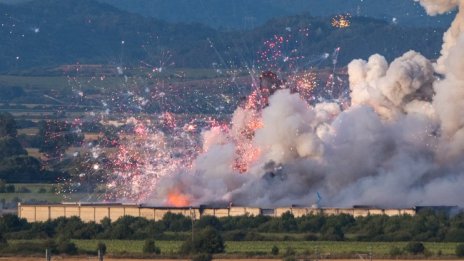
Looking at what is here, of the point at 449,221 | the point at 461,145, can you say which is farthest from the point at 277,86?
the point at 449,221

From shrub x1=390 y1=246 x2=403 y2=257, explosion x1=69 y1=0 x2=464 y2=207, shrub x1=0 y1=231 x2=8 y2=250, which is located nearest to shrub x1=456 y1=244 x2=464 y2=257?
shrub x1=390 y1=246 x2=403 y2=257

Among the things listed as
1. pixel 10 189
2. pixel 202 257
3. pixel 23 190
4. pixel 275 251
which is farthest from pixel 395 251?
pixel 10 189

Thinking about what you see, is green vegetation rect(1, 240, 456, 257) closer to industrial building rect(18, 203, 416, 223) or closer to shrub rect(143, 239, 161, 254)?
shrub rect(143, 239, 161, 254)

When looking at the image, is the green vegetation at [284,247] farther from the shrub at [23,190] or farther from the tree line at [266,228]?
the shrub at [23,190]

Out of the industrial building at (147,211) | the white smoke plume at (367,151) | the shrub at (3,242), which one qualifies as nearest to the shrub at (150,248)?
the shrub at (3,242)

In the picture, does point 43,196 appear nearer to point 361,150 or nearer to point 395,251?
point 361,150
